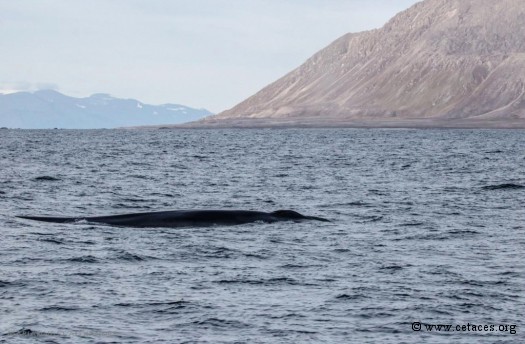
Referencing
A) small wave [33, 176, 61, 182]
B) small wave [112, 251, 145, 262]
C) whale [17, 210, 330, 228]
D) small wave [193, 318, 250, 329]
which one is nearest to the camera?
small wave [193, 318, 250, 329]

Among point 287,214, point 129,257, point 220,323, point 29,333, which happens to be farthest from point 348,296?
point 287,214

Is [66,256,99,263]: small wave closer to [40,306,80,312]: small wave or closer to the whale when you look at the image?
[40,306,80,312]: small wave

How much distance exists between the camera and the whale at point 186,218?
37.1m

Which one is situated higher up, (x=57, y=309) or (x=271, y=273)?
(x=57, y=309)

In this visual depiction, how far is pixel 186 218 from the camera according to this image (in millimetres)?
37812

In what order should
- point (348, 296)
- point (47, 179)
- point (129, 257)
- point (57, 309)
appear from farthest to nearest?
point (47, 179), point (129, 257), point (348, 296), point (57, 309)

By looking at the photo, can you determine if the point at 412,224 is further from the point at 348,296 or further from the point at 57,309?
the point at 57,309

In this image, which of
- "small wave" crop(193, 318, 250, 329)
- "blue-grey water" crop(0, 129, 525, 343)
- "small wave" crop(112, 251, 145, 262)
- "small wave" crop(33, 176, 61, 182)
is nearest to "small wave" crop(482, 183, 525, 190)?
"blue-grey water" crop(0, 129, 525, 343)

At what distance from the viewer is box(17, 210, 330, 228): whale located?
3712cm

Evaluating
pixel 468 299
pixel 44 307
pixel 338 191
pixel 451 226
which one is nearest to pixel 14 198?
pixel 338 191

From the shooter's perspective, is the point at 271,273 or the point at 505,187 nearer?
the point at 271,273

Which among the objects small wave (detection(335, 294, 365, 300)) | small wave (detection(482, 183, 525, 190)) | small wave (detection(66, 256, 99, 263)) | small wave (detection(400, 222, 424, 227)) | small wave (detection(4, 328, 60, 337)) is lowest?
small wave (detection(482, 183, 525, 190))

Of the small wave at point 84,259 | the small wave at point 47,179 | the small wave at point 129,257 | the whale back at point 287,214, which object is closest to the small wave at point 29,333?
the small wave at point 84,259

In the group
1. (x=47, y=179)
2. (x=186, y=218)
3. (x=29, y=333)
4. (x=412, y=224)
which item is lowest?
(x=412, y=224)
